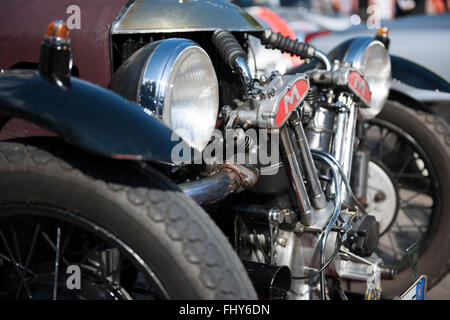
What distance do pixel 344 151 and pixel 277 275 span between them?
0.59 metres

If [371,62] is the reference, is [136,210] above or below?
below

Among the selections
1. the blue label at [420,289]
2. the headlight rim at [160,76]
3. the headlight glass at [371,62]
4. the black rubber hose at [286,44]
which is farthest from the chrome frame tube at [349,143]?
the headlight rim at [160,76]

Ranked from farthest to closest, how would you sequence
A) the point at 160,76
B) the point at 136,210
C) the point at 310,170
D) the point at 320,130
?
1. the point at 320,130
2. the point at 310,170
3. the point at 160,76
4. the point at 136,210

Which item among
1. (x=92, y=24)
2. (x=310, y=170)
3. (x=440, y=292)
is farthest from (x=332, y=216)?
(x=440, y=292)

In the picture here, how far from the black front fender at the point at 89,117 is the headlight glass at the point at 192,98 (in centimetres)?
21

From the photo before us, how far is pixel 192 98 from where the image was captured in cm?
147

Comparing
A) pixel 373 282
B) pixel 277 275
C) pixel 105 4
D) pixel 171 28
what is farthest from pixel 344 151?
pixel 105 4

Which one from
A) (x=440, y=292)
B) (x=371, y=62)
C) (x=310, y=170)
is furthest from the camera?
(x=440, y=292)

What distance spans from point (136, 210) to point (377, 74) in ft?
4.42

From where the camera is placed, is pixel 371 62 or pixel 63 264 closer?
pixel 63 264

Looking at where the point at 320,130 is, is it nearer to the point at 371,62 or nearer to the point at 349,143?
the point at 349,143

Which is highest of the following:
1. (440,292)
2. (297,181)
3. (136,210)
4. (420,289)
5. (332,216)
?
(136,210)

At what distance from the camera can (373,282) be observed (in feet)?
5.85
